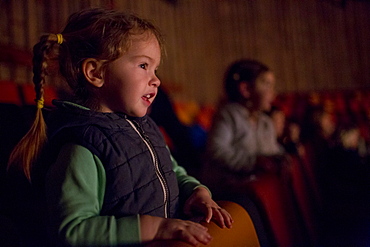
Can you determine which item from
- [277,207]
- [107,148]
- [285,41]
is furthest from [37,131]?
[285,41]

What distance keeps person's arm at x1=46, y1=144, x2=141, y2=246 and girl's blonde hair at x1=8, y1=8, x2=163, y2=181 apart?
94 millimetres

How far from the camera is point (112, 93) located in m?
0.75

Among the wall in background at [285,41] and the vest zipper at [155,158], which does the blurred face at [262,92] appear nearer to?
the vest zipper at [155,158]

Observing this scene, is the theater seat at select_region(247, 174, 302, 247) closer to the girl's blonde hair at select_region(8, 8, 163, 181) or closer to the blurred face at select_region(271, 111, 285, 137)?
the girl's blonde hair at select_region(8, 8, 163, 181)

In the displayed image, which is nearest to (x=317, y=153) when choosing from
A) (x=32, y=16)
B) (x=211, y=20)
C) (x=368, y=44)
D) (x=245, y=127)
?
(x=245, y=127)

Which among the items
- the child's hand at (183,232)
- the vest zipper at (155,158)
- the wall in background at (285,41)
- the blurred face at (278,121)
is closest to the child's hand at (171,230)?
the child's hand at (183,232)

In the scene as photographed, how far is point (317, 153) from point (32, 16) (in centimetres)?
178

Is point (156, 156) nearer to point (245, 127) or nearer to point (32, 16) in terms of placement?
point (245, 127)

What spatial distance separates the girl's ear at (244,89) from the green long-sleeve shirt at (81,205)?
1.16 meters

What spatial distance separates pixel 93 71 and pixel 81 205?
290mm

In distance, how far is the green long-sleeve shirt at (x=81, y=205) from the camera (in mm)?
578

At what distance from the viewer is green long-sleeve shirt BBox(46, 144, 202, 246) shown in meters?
0.58

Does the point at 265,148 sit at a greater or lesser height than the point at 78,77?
lesser

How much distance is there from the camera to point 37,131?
71 centimetres
